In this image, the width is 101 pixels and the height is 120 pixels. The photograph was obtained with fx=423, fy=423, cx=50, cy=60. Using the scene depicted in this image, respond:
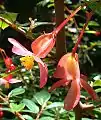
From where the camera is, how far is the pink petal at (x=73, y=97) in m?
0.65

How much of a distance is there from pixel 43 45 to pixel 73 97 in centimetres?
10

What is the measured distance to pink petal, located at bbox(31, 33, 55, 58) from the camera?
674 millimetres

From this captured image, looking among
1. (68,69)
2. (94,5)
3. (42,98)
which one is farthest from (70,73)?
(42,98)

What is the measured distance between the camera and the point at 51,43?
679 millimetres

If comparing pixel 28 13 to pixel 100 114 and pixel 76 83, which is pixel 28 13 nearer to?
pixel 100 114

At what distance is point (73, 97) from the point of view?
25.8 inches

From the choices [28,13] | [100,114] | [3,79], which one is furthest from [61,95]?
[28,13]

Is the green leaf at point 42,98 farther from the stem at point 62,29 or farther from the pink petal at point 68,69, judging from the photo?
the pink petal at point 68,69

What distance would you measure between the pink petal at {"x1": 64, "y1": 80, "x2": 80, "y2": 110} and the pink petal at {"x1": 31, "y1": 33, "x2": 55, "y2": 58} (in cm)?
7

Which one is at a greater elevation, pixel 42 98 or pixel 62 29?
pixel 62 29

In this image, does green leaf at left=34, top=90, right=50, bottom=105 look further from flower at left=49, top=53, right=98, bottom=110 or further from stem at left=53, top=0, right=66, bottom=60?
flower at left=49, top=53, right=98, bottom=110

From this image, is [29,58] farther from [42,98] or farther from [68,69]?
[42,98]

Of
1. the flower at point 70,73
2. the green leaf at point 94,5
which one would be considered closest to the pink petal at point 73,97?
the flower at point 70,73

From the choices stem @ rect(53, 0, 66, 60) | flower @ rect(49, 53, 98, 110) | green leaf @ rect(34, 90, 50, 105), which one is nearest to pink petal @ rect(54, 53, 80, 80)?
flower @ rect(49, 53, 98, 110)
